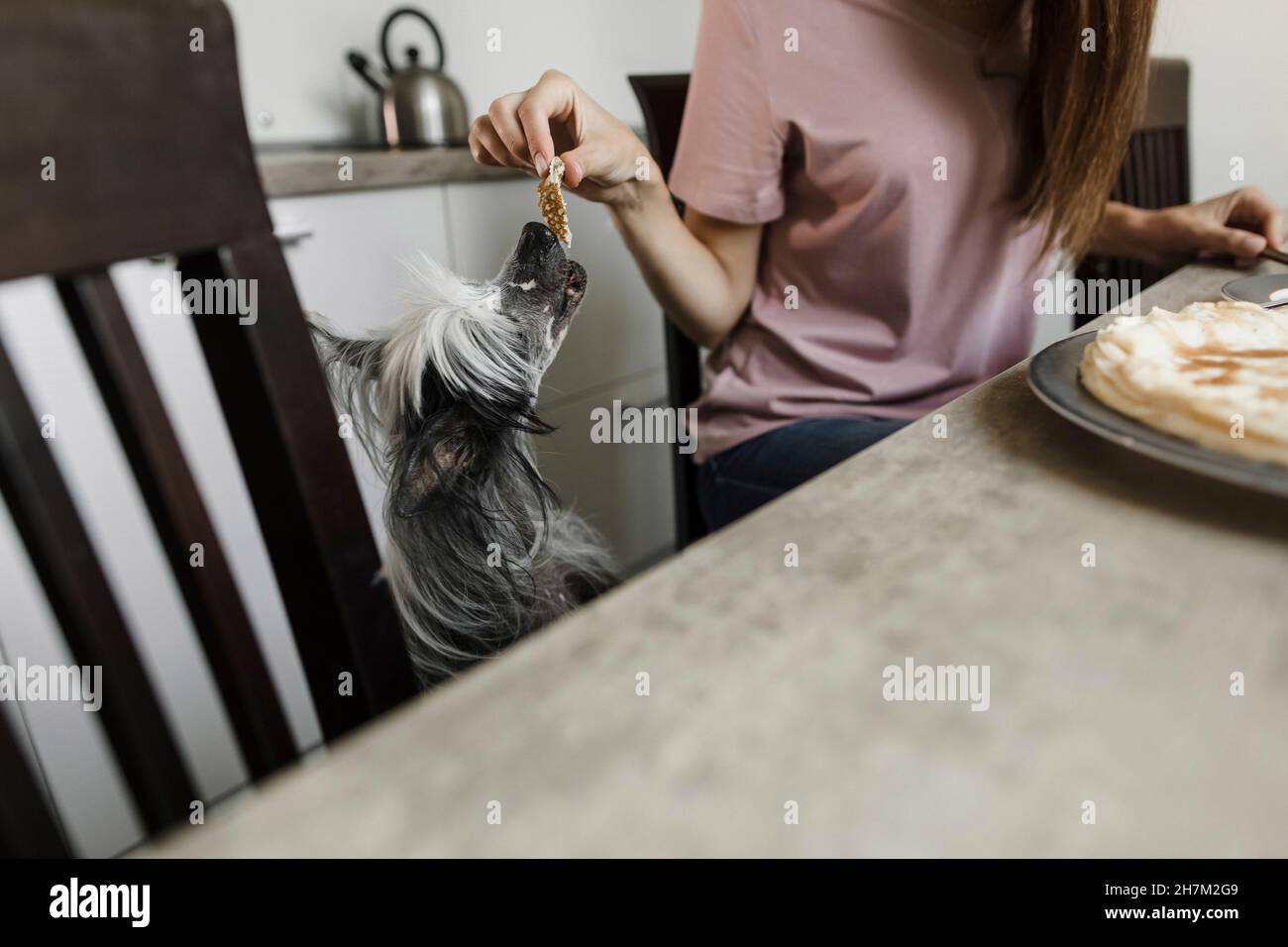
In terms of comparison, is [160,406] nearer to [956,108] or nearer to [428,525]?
[428,525]

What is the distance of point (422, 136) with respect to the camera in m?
1.17

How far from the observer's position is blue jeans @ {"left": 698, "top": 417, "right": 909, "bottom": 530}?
0.80 metres

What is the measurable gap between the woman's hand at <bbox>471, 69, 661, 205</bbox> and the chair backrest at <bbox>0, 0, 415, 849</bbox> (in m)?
0.22

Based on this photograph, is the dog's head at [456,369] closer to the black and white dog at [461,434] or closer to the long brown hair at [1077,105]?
the black and white dog at [461,434]

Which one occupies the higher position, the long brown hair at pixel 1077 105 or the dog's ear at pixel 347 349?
the long brown hair at pixel 1077 105

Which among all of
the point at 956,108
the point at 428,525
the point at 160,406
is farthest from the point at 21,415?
the point at 956,108

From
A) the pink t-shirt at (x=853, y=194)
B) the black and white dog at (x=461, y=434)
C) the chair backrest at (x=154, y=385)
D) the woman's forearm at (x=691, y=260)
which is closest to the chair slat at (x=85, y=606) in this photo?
the chair backrest at (x=154, y=385)

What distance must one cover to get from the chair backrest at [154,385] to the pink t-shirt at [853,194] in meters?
0.55

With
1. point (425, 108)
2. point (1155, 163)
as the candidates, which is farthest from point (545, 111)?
point (1155, 163)

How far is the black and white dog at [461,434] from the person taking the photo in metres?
0.51

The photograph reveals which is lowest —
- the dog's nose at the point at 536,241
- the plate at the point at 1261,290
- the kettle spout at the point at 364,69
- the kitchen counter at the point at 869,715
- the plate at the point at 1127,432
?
the kitchen counter at the point at 869,715

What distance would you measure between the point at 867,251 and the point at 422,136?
0.65m

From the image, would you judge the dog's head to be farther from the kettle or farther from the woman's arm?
the kettle

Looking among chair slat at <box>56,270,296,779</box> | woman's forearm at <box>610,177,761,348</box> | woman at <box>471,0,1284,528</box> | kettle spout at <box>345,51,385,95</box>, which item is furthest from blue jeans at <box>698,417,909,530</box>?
kettle spout at <box>345,51,385,95</box>
